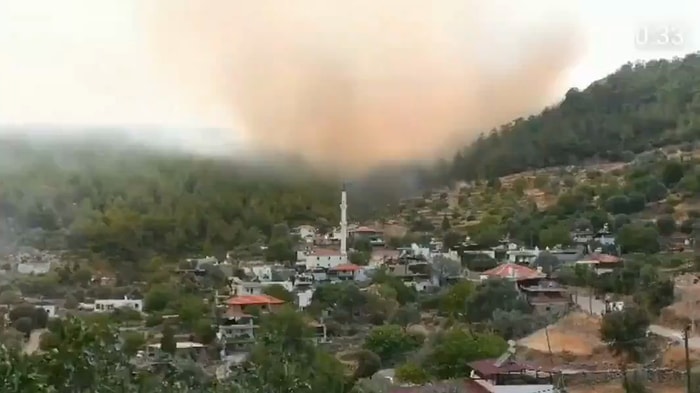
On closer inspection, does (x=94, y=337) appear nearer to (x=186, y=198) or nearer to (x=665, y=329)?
(x=186, y=198)

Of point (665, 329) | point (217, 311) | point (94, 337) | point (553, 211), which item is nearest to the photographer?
point (94, 337)

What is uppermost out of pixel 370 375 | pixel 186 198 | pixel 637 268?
pixel 186 198

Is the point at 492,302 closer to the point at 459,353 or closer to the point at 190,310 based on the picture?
the point at 459,353

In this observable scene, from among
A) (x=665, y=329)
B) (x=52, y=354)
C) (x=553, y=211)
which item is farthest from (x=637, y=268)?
(x=52, y=354)

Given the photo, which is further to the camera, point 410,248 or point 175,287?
point 410,248

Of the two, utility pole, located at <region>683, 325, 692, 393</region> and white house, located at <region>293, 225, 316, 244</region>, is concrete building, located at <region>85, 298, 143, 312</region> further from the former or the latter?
utility pole, located at <region>683, 325, 692, 393</region>

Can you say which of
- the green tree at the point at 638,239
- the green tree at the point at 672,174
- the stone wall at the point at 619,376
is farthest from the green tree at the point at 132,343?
the green tree at the point at 672,174

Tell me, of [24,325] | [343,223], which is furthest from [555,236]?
[24,325]

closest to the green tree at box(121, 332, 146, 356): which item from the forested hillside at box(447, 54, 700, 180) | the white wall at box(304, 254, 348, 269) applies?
the white wall at box(304, 254, 348, 269)
